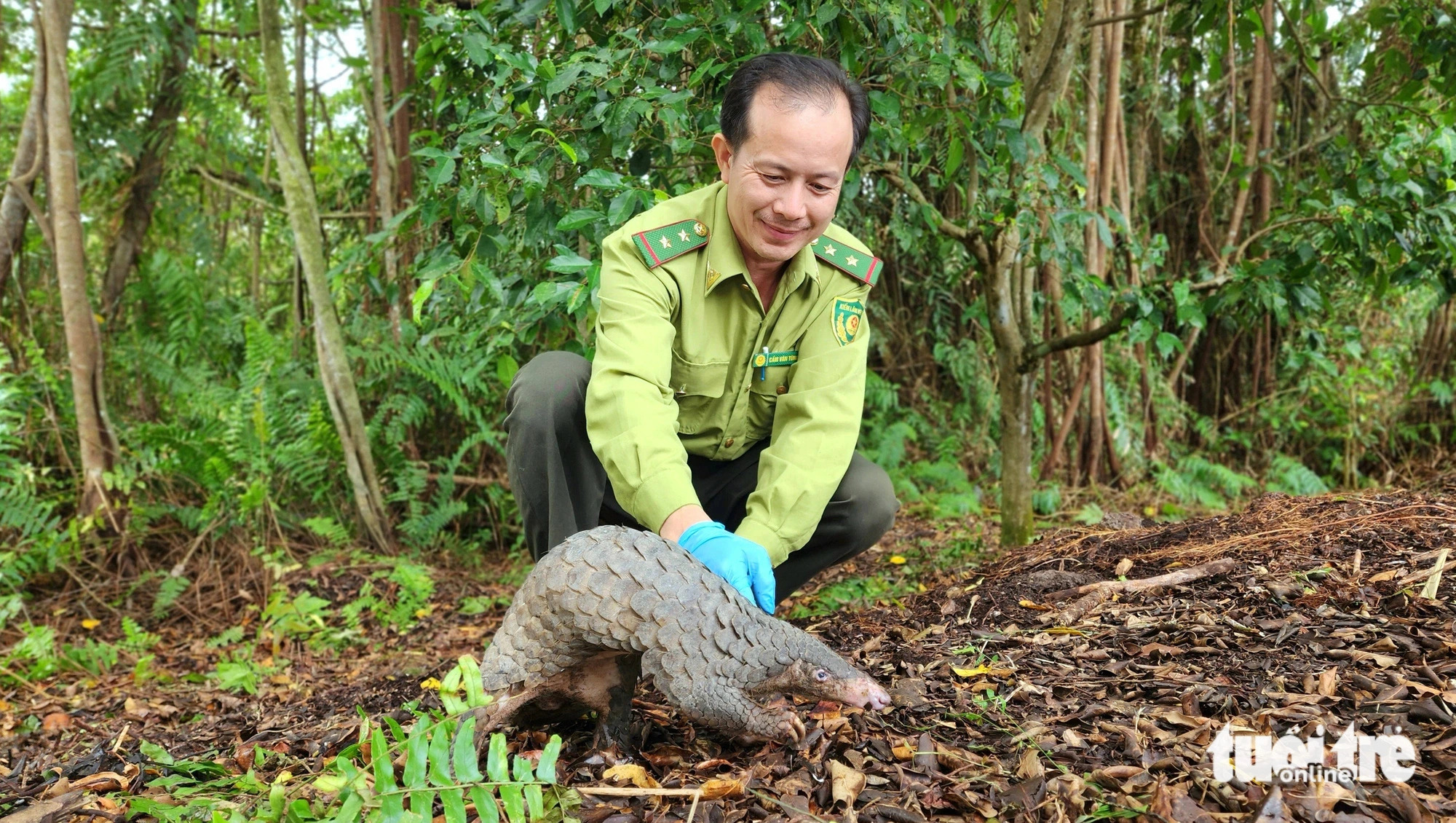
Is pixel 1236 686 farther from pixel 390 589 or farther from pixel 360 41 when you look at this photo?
pixel 360 41

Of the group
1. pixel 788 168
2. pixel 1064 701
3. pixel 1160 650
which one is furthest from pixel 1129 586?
pixel 788 168

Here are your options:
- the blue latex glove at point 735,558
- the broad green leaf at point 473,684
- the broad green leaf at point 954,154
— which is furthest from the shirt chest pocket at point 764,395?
the broad green leaf at point 473,684

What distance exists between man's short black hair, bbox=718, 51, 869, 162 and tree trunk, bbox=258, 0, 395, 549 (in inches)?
123

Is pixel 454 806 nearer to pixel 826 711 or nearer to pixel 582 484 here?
pixel 826 711

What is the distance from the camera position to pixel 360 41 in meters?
6.76

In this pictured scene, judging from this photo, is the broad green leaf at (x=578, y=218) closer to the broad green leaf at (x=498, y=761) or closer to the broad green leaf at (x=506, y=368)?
the broad green leaf at (x=506, y=368)

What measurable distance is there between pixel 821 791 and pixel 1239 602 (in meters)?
1.53

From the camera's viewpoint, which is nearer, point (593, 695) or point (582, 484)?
point (593, 695)

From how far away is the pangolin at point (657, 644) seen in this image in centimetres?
204

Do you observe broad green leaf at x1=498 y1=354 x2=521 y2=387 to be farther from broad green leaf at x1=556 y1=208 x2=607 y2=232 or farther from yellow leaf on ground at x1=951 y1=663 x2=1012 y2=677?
yellow leaf on ground at x1=951 y1=663 x2=1012 y2=677

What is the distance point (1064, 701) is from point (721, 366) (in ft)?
4.59

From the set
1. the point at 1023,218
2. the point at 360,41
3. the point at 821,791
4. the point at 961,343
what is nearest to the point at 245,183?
the point at 360,41

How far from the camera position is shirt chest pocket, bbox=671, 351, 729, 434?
305 cm

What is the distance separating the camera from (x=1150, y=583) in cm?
302
